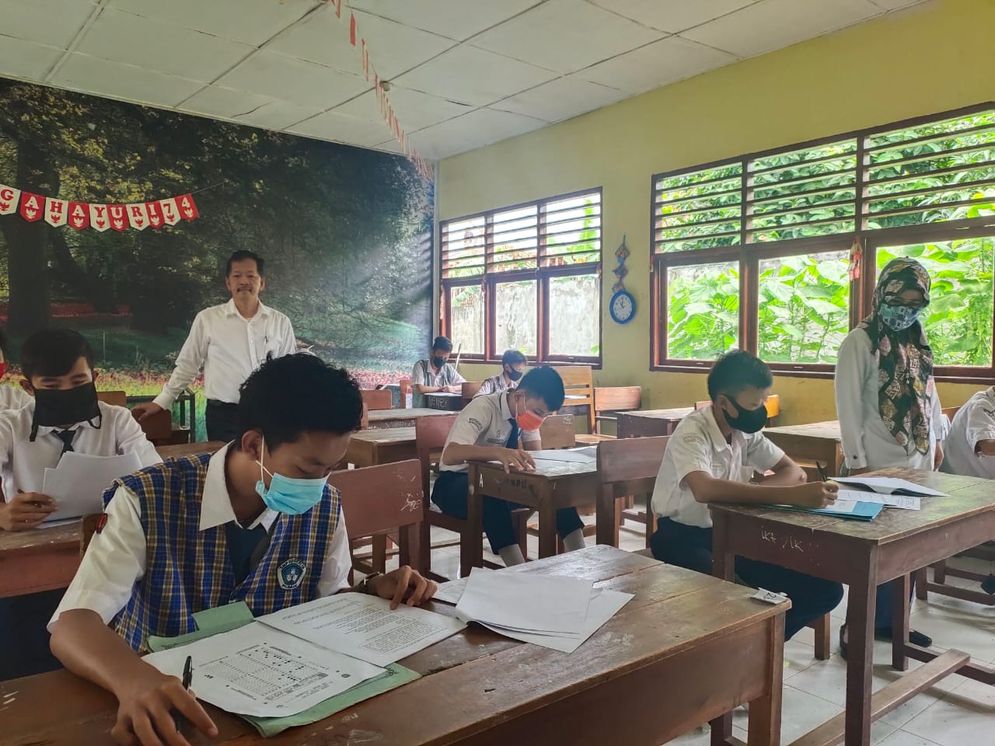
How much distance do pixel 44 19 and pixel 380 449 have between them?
11.0ft

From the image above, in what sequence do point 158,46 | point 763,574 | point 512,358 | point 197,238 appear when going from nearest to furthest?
point 763,574 → point 158,46 → point 512,358 → point 197,238

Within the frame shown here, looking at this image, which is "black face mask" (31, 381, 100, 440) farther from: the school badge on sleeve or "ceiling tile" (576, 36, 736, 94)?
"ceiling tile" (576, 36, 736, 94)

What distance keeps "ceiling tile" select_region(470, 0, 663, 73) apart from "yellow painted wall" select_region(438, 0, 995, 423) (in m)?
0.78

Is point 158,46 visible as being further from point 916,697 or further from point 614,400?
point 916,697

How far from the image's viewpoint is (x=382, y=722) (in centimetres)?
85

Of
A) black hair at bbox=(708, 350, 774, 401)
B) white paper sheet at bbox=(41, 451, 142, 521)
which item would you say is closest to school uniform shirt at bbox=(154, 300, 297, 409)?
white paper sheet at bbox=(41, 451, 142, 521)

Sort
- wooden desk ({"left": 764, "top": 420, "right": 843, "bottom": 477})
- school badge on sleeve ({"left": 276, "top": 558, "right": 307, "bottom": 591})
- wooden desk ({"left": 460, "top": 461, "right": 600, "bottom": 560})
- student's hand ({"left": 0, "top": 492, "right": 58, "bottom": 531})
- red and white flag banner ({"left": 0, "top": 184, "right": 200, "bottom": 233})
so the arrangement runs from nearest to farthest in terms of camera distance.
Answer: school badge on sleeve ({"left": 276, "top": 558, "right": 307, "bottom": 591}), student's hand ({"left": 0, "top": 492, "right": 58, "bottom": 531}), wooden desk ({"left": 460, "top": 461, "right": 600, "bottom": 560}), wooden desk ({"left": 764, "top": 420, "right": 843, "bottom": 477}), red and white flag banner ({"left": 0, "top": 184, "right": 200, "bottom": 233})

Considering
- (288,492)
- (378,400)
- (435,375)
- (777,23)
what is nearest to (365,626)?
(288,492)

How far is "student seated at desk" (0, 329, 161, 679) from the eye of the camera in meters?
1.76

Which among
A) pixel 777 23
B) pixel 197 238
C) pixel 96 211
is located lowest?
pixel 197 238

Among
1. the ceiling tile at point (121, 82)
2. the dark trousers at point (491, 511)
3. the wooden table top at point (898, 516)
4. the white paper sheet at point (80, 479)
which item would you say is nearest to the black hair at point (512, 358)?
the dark trousers at point (491, 511)

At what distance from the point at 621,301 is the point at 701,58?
1806 mm

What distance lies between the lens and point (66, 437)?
202 cm

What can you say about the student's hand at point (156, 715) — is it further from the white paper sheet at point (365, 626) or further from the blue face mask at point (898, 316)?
the blue face mask at point (898, 316)
